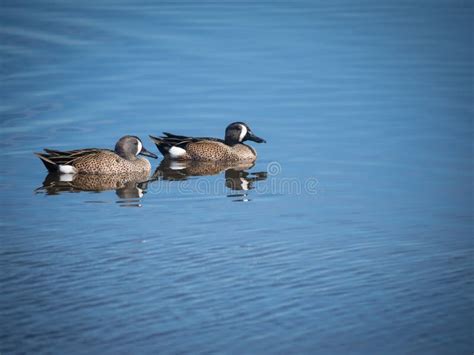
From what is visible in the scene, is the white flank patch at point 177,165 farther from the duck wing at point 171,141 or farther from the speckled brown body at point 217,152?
the duck wing at point 171,141

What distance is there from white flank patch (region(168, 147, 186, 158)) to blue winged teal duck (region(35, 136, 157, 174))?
0.58 metres

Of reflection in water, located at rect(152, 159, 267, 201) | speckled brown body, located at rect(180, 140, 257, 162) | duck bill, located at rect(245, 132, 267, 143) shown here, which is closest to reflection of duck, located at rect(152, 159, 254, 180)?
reflection in water, located at rect(152, 159, 267, 201)

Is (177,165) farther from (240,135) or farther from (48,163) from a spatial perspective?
(48,163)

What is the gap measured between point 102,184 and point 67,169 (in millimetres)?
723

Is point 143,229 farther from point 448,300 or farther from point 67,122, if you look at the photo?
point 67,122

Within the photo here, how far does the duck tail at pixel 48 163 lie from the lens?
13.4m

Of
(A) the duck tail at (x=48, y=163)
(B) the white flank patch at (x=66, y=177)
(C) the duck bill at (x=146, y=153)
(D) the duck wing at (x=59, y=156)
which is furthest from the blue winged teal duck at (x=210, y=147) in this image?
(A) the duck tail at (x=48, y=163)

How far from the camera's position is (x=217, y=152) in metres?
15.0

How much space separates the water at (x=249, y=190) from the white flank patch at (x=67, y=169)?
30 cm

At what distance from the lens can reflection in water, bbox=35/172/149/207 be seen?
12344mm

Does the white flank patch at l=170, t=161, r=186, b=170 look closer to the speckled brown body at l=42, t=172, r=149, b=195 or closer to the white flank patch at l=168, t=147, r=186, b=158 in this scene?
the white flank patch at l=168, t=147, r=186, b=158

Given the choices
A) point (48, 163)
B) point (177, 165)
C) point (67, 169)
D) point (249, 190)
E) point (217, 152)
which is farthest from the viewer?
point (217, 152)

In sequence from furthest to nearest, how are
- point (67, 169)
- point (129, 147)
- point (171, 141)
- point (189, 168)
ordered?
1. point (171, 141)
2. point (189, 168)
3. point (129, 147)
4. point (67, 169)

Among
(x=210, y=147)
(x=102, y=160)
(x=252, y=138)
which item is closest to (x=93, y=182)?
(x=102, y=160)
